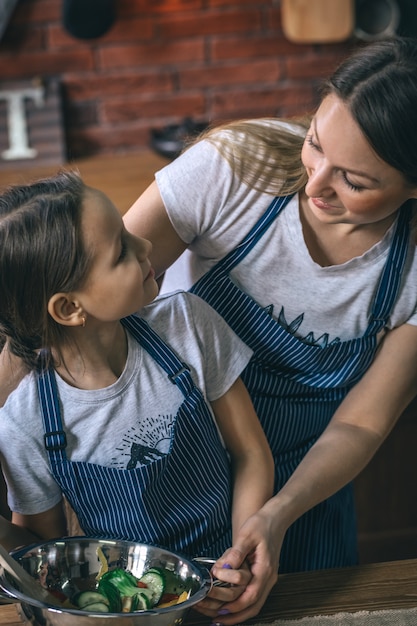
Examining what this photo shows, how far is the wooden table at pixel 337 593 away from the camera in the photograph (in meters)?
1.05

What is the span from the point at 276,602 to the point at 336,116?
634 mm

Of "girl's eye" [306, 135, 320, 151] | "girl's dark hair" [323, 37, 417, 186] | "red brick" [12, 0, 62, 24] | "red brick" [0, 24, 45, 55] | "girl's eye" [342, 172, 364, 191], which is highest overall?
"girl's dark hair" [323, 37, 417, 186]

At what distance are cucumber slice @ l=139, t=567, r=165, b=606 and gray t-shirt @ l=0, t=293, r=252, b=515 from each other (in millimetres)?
187

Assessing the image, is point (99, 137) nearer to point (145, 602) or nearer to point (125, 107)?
point (125, 107)

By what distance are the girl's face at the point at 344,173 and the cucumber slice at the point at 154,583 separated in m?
0.56

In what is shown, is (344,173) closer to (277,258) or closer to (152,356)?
(277,258)

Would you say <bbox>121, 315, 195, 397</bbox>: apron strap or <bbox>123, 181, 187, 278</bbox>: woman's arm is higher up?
<bbox>123, 181, 187, 278</bbox>: woman's arm

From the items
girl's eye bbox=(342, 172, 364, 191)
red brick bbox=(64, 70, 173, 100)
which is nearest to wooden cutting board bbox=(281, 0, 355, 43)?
red brick bbox=(64, 70, 173, 100)

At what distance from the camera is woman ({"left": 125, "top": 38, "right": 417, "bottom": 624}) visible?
1316 millimetres

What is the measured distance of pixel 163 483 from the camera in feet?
3.89

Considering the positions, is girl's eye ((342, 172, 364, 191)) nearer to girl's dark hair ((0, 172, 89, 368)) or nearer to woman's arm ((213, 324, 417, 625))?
woman's arm ((213, 324, 417, 625))

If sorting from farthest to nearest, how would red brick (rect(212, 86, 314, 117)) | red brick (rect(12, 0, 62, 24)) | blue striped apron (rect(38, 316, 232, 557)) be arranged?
red brick (rect(212, 86, 314, 117))
red brick (rect(12, 0, 62, 24))
blue striped apron (rect(38, 316, 232, 557))

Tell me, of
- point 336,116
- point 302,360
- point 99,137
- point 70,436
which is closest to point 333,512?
point 302,360

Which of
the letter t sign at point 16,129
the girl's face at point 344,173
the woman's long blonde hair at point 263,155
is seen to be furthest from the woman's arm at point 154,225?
the letter t sign at point 16,129
